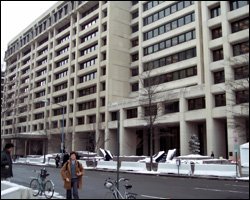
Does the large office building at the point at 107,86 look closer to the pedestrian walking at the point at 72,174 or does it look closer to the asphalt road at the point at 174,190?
the asphalt road at the point at 174,190

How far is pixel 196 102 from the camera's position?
4609 centimetres

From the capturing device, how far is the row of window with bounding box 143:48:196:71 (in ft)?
99.4

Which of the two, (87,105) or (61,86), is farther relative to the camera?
(61,86)

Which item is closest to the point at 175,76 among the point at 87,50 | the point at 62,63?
the point at 87,50

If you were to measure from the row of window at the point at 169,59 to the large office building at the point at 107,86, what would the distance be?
0.39 ft

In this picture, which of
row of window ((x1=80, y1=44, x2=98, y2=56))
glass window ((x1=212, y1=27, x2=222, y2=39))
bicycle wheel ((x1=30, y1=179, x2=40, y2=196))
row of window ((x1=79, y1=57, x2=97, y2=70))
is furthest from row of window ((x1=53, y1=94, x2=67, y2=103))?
bicycle wheel ((x1=30, y1=179, x2=40, y2=196))

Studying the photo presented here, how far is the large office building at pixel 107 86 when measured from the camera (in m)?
30.9

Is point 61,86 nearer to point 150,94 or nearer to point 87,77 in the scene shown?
point 87,77

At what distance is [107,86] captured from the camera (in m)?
59.7

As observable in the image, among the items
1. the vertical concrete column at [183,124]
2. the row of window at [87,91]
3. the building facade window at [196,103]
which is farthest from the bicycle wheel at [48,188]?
the row of window at [87,91]

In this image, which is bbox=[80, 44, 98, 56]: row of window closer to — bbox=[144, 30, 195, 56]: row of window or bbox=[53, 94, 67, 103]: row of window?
bbox=[53, 94, 67, 103]: row of window

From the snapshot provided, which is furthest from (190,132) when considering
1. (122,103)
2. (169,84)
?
(122,103)

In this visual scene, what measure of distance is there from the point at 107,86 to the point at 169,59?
A: 23.5 metres

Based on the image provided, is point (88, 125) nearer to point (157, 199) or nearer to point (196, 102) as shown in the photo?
point (196, 102)
